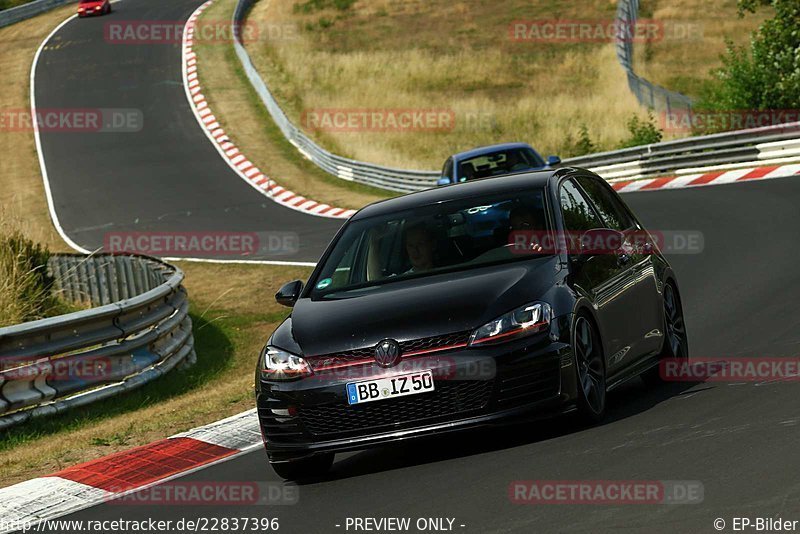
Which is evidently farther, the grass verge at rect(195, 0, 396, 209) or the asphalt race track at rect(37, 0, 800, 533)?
the grass verge at rect(195, 0, 396, 209)

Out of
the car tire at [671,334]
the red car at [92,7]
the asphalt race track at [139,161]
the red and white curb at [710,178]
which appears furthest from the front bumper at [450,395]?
the red car at [92,7]

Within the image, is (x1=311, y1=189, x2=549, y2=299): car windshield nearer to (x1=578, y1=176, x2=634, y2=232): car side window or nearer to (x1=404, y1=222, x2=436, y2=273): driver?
(x1=404, y1=222, x2=436, y2=273): driver

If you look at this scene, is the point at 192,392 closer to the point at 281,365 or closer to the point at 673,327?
the point at 673,327

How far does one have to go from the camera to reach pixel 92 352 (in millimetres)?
11641

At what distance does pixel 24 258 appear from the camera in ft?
52.0

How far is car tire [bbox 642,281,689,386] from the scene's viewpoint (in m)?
9.28

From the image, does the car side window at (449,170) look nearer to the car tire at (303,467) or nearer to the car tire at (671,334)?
the car tire at (671,334)

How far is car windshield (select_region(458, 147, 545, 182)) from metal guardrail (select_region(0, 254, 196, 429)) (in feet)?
24.0

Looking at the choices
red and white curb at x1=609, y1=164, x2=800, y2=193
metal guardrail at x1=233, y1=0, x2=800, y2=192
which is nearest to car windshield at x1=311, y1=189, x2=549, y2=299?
red and white curb at x1=609, y1=164, x2=800, y2=193

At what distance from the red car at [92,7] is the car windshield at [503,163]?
45845 millimetres

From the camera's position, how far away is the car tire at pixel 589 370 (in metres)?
7.48

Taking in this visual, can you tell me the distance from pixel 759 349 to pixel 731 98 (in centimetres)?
2343

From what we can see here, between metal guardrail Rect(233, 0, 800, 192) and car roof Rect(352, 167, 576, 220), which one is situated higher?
car roof Rect(352, 167, 576, 220)

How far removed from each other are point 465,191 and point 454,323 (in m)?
1.63
